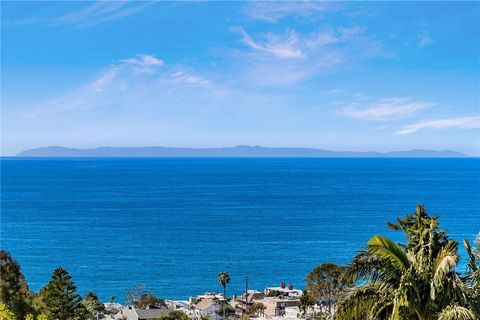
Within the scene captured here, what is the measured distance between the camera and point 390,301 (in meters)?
7.11

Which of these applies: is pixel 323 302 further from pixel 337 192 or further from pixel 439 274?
pixel 337 192

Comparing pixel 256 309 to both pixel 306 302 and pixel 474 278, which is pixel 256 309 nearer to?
pixel 306 302

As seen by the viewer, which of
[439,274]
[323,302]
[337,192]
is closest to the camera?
[439,274]

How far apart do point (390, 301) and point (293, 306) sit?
44.8 metres

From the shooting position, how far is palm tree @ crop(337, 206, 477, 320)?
6.85 m

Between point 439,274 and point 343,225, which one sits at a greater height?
point 439,274

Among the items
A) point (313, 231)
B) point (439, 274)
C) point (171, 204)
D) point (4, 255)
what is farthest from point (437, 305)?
point (171, 204)

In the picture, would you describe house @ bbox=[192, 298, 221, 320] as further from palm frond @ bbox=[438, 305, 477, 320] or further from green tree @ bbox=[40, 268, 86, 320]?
palm frond @ bbox=[438, 305, 477, 320]

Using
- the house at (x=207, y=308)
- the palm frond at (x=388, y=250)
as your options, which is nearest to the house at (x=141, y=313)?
the house at (x=207, y=308)

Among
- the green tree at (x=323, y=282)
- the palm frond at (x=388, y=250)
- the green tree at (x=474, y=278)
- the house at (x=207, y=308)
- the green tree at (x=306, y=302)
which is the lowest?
the house at (x=207, y=308)

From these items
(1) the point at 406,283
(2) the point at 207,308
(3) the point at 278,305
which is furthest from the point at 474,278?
(3) the point at 278,305

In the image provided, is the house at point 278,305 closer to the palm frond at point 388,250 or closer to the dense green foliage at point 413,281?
the dense green foliage at point 413,281

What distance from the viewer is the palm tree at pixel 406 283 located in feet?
22.5

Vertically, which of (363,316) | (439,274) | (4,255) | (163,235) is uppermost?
(439,274)
